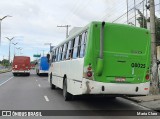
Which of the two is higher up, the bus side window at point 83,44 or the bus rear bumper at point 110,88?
the bus side window at point 83,44

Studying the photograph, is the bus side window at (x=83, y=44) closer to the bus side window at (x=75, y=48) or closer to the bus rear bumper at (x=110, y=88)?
the bus side window at (x=75, y=48)

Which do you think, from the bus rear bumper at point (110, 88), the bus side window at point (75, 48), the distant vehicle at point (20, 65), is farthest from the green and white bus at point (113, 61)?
the distant vehicle at point (20, 65)

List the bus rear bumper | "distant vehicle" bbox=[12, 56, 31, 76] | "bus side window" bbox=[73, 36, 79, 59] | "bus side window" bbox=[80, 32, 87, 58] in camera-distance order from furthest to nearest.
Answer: "distant vehicle" bbox=[12, 56, 31, 76] < "bus side window" bbox=[73, 36, 79, 59] < "bus side window" bbox=[80, 32, 87, 58] < the bus rear bumper

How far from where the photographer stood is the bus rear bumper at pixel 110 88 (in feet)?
37.6

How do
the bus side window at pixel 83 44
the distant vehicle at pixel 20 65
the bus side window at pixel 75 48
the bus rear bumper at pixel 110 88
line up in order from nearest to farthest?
the bus rear bumper at pixel 110 88, the bus side window at pixel 83 44, the bus side window at pixel 75 48, the distant vehicle at pixel 20 65

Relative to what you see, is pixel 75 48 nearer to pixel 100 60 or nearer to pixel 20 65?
pixel 100 60

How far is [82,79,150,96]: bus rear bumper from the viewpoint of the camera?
11.5m

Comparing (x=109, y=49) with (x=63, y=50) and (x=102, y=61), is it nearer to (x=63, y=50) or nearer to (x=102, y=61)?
(x=102, y=61)

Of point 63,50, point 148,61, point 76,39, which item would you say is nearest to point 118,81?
point 148,61

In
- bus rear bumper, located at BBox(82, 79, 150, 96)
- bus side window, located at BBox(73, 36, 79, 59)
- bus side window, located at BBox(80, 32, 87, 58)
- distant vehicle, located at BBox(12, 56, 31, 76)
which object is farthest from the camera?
distant vehicle, located at BBox(12, 56, 31, 76)

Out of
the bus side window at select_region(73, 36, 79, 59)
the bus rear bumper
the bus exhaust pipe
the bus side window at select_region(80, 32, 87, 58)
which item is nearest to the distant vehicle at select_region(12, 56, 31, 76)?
the bus side window at select_region(73, 36, 79, 59)

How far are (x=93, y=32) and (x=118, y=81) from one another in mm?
1978

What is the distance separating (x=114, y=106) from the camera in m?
13.2

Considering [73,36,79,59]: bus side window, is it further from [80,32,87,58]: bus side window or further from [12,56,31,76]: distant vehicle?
[12,56,31,76]: distant vehicle
